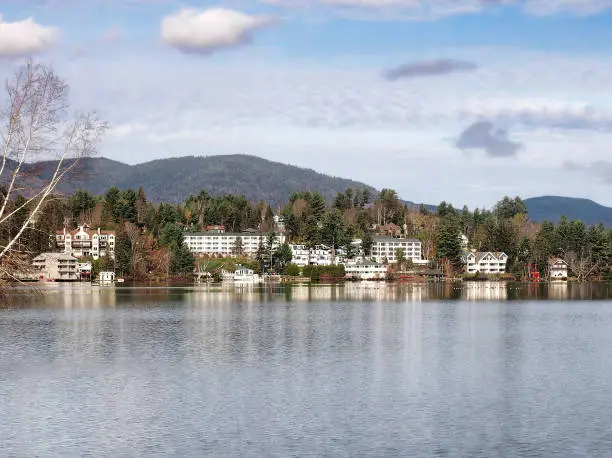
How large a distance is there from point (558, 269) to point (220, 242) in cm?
7871

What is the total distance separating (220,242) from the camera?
196 meters

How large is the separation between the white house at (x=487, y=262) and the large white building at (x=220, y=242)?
43.9 m

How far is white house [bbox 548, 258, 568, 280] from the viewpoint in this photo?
175 metres

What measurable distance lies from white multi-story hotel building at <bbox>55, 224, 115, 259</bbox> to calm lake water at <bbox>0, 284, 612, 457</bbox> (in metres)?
121

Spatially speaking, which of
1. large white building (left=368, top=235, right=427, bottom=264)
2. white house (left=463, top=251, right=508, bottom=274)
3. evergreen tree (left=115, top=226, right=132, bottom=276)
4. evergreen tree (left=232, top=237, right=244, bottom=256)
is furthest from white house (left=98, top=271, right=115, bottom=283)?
white house (left=463, top=251, right=508, bottom=274)

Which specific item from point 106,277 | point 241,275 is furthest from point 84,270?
point 241,275

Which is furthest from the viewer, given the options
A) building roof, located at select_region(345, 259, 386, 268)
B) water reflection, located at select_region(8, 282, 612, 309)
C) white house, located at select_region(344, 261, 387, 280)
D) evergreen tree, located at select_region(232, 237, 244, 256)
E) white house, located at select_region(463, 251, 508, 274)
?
evergreen tree, located at select_region(232, 237, 244, 256)

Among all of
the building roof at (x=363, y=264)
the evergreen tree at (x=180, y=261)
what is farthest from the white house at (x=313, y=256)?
the evergreen tree at (x=180, y=261)

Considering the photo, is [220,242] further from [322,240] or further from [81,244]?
[81,244]

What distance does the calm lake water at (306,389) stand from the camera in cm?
2117

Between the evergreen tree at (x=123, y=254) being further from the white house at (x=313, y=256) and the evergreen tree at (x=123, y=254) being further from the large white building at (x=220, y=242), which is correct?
the white house at (x=313, y=256)

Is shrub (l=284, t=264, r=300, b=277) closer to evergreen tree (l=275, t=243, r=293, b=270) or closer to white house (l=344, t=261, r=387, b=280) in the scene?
evergreen tree (l=275, t=243, r=293, b=270)

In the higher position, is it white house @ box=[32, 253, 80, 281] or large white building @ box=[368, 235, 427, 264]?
large white building @ box=[368, 235, 427, 264]

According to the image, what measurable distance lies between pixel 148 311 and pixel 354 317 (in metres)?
18.7
